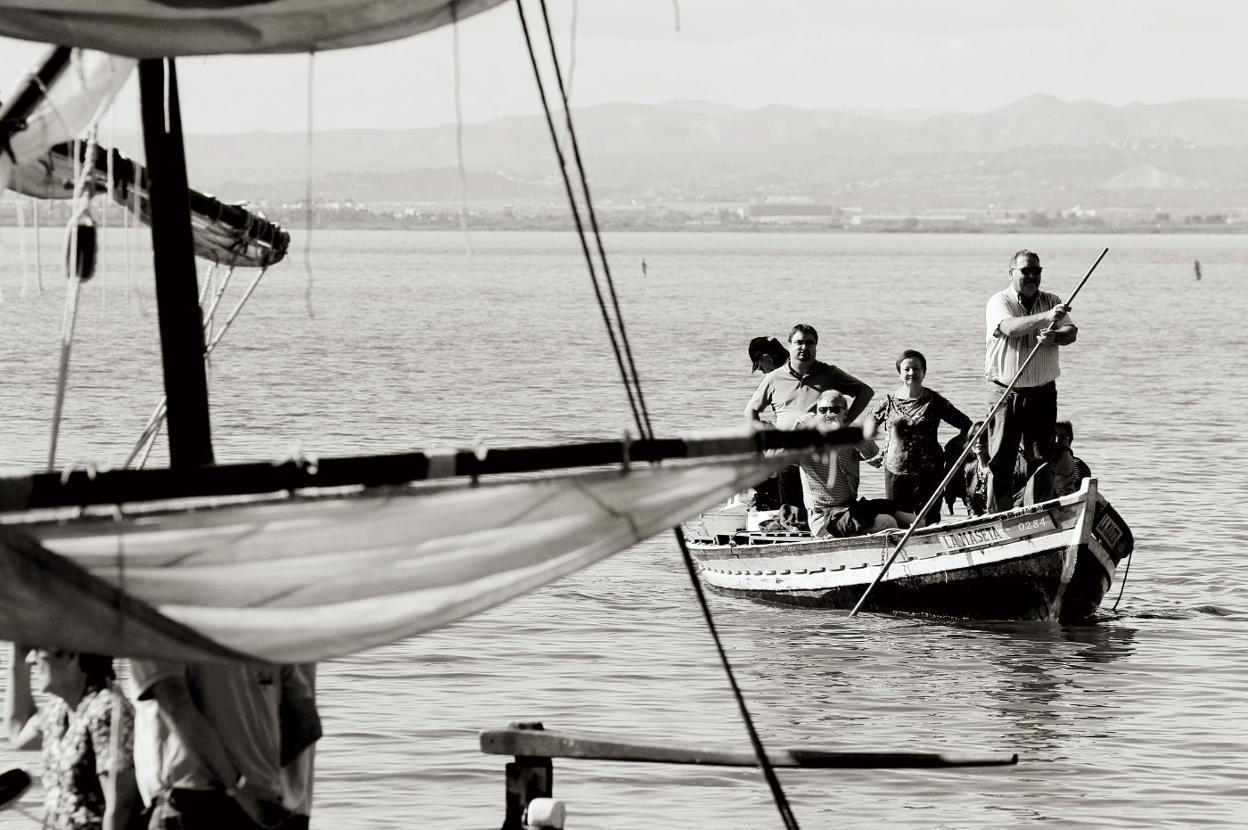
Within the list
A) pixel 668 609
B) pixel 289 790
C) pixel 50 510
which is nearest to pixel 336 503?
pixel 50 510

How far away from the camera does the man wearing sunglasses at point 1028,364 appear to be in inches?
631

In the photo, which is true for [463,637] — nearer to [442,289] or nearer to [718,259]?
[442,289]

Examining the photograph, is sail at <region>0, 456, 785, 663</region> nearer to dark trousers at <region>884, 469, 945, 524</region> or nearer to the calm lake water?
the calm lake water

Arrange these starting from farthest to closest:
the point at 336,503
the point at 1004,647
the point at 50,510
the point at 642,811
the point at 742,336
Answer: the point at 742,336 → the point at 1004,647 → the point at 642,811 → the point at 336,503 → the point at 50,510

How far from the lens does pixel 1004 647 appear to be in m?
17.7

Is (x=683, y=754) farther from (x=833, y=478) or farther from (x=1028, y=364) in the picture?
(x=833, y=478)

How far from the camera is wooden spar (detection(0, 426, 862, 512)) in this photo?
5.63 metres

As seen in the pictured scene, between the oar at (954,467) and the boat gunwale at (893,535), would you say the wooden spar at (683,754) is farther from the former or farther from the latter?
the boat gunwale at (893,535)

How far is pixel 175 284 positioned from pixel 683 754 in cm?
308

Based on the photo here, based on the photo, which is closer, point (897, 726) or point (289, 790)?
point (289, 790)

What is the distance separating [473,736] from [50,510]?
357 inches

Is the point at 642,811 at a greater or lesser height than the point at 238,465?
lesser

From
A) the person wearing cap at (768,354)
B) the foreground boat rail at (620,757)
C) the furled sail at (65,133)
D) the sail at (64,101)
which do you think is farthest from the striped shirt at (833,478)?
the sail at (64,101)

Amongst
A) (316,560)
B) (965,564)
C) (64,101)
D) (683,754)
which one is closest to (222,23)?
(64,101)
